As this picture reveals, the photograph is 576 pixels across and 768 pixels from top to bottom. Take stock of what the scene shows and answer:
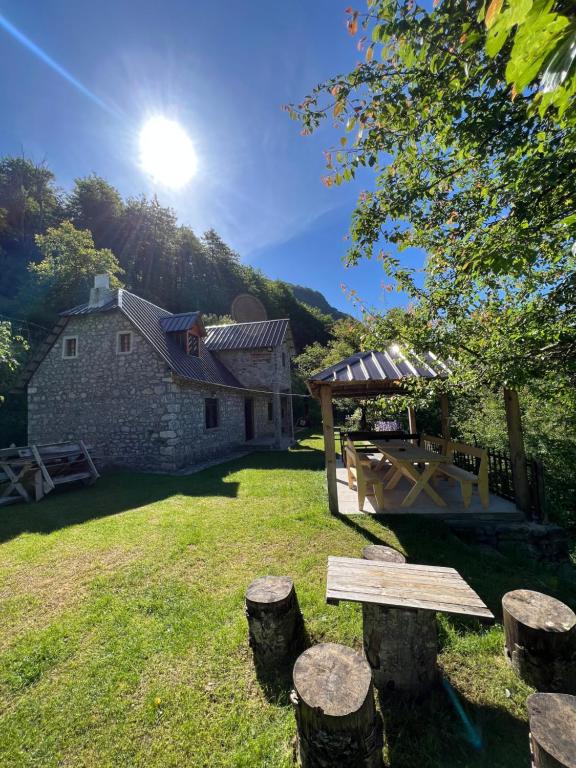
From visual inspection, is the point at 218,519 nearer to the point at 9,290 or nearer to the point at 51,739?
the point at 51,739

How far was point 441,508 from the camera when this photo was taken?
5.92 m

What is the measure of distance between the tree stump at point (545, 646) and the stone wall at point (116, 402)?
381 inches

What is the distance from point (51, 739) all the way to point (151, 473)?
28.7 ft

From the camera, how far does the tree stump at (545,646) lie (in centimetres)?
234

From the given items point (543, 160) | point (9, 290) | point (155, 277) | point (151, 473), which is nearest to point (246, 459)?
point (151, 473)

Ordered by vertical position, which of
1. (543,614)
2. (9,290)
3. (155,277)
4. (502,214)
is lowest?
(543,614)

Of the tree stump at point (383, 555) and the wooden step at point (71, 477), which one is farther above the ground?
the tree stump at point (383, 555)

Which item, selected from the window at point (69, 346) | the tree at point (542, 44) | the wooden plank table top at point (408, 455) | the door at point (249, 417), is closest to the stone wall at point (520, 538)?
the wooden plank table top at point (408, 455)

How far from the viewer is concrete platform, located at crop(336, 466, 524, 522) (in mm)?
5551

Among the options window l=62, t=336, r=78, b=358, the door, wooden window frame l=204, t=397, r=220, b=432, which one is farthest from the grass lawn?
the door

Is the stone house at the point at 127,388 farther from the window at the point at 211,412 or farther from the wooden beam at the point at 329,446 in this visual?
the wooden beam at the point at 329,446

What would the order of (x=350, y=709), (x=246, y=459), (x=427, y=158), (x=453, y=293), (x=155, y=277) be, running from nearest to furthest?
(x=350, y=709)
(x=427, y=158)
(x=453, y=293)
(x=246, y=459)
(x=155, y=277)

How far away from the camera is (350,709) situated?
1677 millimetres

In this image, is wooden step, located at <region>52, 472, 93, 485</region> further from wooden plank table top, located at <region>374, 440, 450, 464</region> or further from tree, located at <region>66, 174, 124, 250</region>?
tree, located at <region>66, 174, 124, 250</region>
